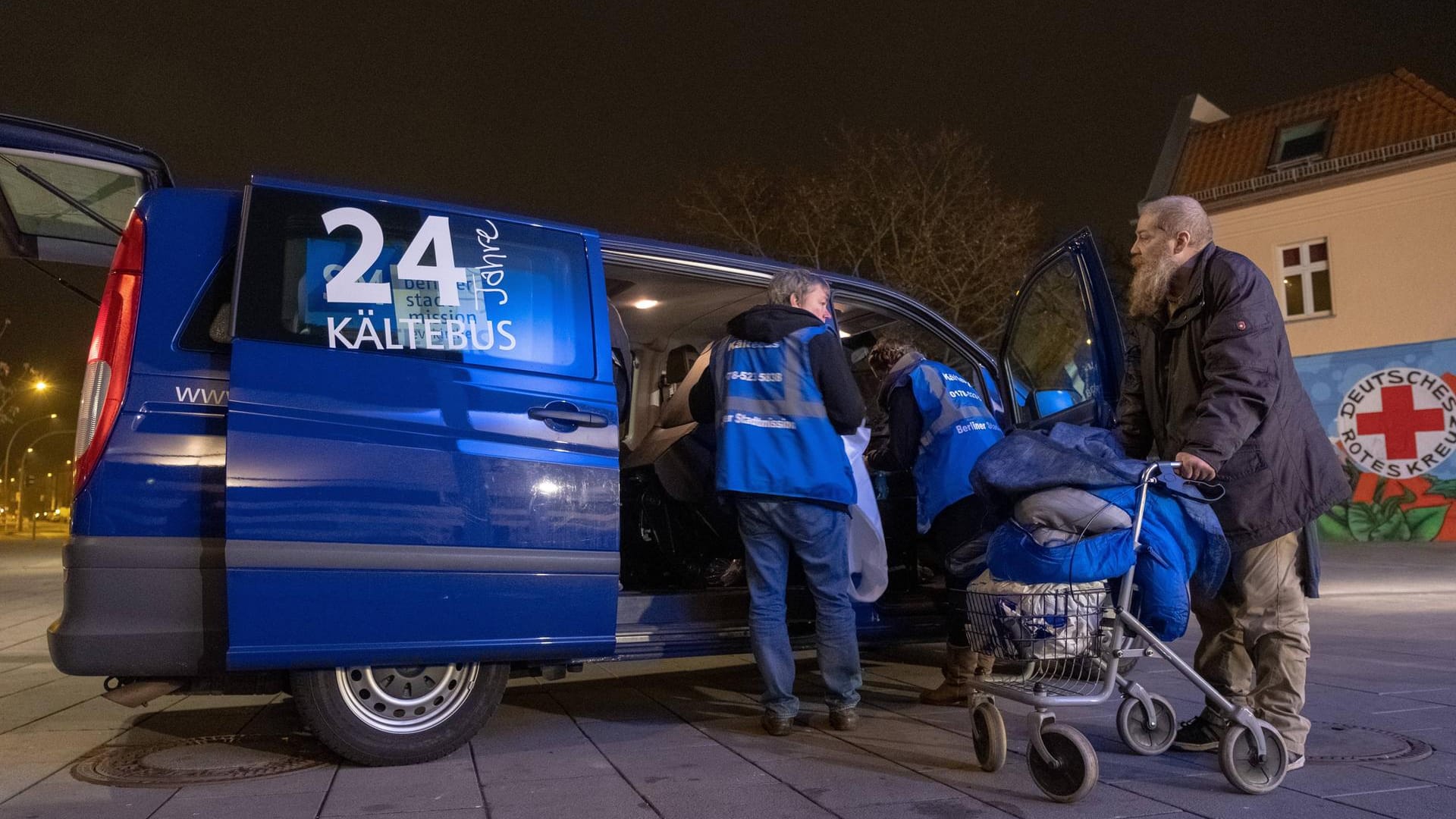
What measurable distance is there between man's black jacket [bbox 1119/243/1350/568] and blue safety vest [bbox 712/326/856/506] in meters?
1.34

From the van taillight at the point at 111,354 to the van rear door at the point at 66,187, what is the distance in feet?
1.89

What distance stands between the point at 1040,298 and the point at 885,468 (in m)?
1.19

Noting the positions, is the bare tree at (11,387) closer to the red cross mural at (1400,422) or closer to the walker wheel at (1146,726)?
→ the red cross mural at (1400,422)

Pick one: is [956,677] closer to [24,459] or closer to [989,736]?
[989,736]

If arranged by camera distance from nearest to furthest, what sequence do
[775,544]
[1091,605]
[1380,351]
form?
[1091,605] → [775,544] → [1380,351]

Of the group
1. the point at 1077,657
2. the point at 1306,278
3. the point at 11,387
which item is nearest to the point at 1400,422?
the point at 1306,278

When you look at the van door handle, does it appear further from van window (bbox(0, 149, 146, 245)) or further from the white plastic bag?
van window (bbox(0, 149, 146, 245))

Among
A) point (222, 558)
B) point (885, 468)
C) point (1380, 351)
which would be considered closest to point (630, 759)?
point (222, 558)

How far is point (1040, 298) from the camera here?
590 cm

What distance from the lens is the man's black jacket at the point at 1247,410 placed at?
12.5 ft

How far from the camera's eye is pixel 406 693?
415 cm

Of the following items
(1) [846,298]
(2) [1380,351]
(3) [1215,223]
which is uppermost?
(3) [1215,223]

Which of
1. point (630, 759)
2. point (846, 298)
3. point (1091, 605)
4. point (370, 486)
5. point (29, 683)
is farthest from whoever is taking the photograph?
point (29, 683)

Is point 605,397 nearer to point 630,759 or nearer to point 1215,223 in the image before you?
point 630,759
